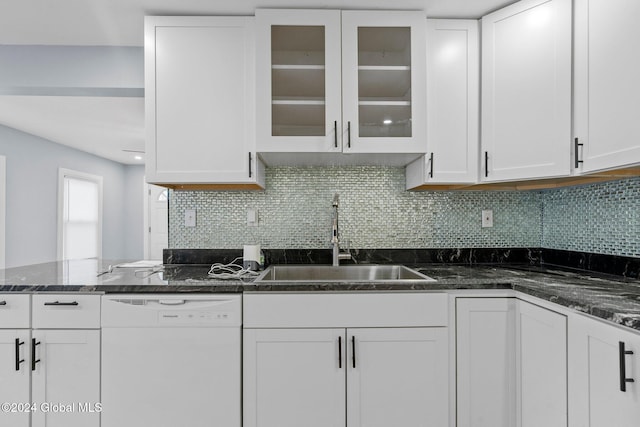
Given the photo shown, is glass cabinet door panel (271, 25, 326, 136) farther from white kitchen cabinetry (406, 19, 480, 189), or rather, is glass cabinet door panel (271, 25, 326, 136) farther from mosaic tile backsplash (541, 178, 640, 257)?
mosaic tile backsplash (541, 178, 640, 257)

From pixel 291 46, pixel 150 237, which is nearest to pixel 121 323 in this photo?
pixel 291 46

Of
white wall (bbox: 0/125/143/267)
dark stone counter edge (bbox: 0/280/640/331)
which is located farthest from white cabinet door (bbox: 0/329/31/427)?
white wall (bbox: 0/125/143/267)

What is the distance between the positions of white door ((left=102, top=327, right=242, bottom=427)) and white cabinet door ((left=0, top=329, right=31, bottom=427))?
0.32m

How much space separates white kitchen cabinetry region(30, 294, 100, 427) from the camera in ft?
4.70

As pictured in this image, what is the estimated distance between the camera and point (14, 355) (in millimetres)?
1430

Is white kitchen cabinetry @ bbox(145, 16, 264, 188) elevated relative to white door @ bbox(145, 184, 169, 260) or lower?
elevated

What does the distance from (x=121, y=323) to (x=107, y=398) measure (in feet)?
1.06

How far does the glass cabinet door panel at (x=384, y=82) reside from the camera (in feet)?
5.82

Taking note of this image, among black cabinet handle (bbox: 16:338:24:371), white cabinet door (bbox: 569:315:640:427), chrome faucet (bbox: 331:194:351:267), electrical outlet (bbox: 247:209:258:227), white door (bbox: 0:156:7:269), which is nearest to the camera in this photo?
white cabinet door (bbox: 569:315:640:427)

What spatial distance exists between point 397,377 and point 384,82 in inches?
57.1

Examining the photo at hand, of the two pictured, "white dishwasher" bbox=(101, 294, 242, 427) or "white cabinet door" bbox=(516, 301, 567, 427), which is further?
"white dishwasher" bbox=(101, 294, 242, 427)

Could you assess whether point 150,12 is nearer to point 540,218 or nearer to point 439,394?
point 439,394

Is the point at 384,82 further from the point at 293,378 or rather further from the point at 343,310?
the point at 293,378

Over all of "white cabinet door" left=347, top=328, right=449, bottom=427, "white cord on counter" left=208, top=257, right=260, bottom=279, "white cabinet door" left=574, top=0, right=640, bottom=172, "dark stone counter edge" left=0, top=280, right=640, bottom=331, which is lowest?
"white cabinet door" left=347, top=328, right=449, bottom=427
